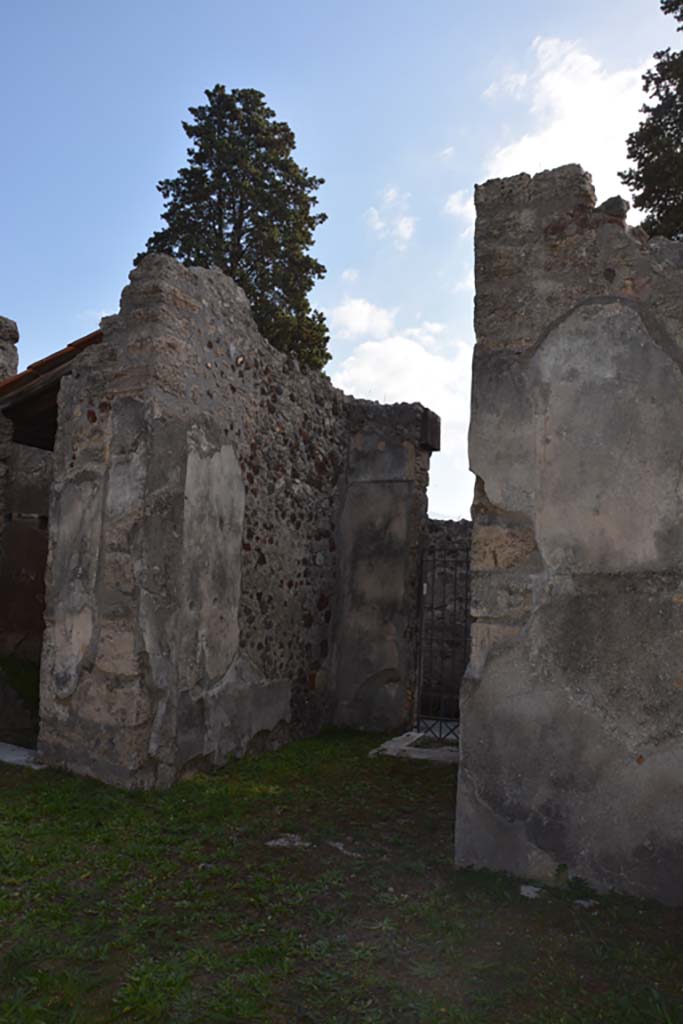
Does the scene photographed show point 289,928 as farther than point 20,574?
No

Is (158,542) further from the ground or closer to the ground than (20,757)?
further from the ground

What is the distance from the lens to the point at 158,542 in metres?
5.04

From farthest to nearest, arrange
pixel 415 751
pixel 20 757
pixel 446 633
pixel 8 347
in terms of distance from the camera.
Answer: pixel 446 633 < pixel 8 347 < pixel 415 751 < pixel 20 757

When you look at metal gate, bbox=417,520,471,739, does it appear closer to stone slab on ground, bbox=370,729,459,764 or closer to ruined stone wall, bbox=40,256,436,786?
stone slab on ground, bbox=370,729,459,764

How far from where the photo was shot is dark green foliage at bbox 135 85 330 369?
1510 centimetres

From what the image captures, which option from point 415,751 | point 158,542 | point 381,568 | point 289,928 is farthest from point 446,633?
point 289,928

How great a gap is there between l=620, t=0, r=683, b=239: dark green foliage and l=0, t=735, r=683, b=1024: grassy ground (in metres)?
8.30

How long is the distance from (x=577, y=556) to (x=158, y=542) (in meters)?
2.73

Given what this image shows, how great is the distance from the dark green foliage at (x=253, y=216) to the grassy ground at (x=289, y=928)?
38.5 feet

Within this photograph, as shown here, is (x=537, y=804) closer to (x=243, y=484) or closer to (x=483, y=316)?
(x=483, y=316)

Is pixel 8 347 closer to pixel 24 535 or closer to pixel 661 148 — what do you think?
pixel 24 535

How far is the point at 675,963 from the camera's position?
106 inches

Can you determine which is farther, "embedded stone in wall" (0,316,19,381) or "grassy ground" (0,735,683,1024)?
"embedded stone in wall" (0,316,19,381)

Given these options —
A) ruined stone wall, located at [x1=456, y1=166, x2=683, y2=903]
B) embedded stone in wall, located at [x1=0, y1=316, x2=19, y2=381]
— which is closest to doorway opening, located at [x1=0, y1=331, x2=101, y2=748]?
embedded stone in wall, located at [x1=0, y1=316, x2=19, y2=381]
